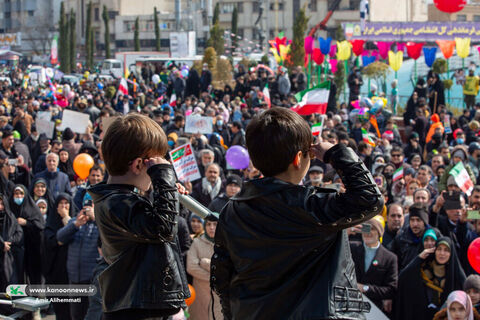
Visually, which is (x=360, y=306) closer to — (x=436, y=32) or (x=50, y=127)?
(x=50, y=127)

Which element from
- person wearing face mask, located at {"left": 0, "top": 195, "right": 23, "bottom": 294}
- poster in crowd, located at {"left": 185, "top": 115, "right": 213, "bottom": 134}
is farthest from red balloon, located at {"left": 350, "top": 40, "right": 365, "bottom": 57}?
person wearing face mask, located at {"left": 0, "top": 195, "right": 23, "bottom": 294}

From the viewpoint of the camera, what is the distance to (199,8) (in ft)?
227

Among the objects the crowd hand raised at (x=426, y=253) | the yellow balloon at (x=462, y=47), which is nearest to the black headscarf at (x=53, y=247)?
the crowd hand raised at (x=426, y=253)

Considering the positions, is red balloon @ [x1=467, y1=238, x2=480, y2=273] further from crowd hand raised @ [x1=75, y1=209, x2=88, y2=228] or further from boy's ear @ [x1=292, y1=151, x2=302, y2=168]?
boy's ear @ [x1=292, y1=151, x2=302, y2=168]

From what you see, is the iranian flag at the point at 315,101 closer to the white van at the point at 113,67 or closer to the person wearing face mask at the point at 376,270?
the person wearing face mask at the point at 376,270

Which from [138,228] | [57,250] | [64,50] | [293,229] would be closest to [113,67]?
[64,50]

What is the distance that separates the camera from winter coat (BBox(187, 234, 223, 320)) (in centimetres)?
661

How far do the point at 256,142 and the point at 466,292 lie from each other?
404 centimetres

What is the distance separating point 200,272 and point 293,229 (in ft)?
14.0

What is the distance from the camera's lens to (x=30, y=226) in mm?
8242

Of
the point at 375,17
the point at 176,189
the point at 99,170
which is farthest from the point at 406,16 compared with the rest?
the point at 176,189

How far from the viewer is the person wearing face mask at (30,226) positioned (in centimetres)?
823

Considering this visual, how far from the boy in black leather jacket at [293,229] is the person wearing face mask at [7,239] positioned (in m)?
5.56

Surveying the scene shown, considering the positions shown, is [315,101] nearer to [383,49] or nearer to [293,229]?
[293,229]
